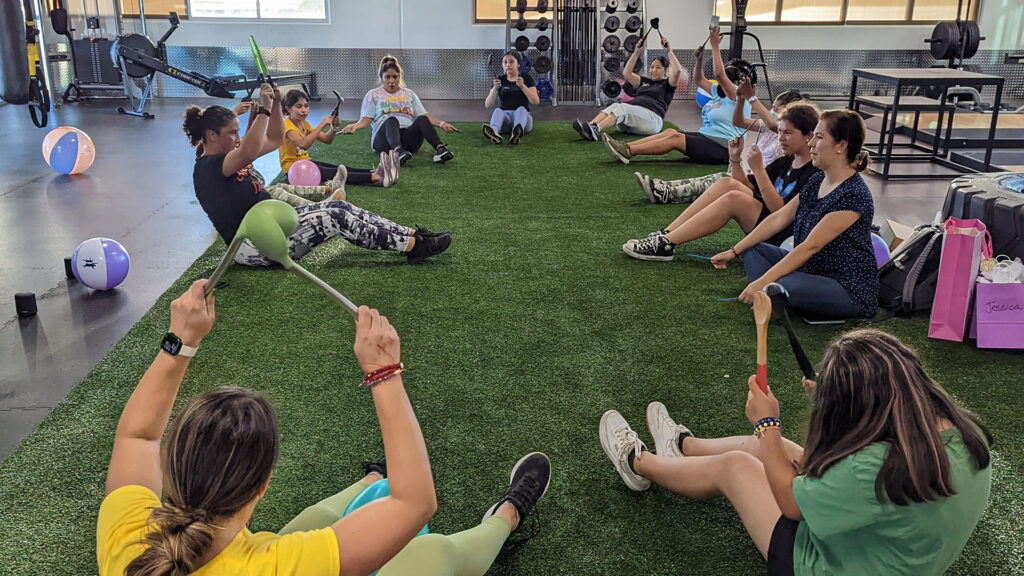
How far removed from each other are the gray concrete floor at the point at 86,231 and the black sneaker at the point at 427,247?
129 centimetres

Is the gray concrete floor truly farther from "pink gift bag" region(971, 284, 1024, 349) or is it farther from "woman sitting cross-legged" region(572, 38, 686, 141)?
"pink gift bag" region(971, 284, 1024, 349)

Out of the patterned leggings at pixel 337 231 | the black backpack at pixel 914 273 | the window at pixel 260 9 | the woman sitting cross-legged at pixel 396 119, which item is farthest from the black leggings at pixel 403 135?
the window at pixel 260 9

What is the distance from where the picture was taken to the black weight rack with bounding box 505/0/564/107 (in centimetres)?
1087

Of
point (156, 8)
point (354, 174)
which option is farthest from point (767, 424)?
point (156, 8)

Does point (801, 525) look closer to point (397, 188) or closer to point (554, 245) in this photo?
point (554, 245)

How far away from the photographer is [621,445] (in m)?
2.54

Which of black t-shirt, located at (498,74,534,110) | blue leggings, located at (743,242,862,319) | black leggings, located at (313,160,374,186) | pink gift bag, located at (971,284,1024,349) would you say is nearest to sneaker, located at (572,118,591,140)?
black t-shirt, located at (498,74,534,110)

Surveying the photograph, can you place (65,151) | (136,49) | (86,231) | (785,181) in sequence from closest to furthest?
(785,181), (86,231), (65,151), (136,49)

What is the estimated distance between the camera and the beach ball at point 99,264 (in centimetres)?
407

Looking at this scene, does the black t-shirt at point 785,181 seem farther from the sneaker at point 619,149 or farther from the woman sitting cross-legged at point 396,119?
the woman sitting cross-legged at point 396,119

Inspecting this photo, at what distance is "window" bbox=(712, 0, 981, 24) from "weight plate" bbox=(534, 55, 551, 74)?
2.84m

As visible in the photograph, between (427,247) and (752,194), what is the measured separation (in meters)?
1.80

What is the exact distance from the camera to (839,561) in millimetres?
1615

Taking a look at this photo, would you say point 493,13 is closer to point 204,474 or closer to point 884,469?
point 884,469
